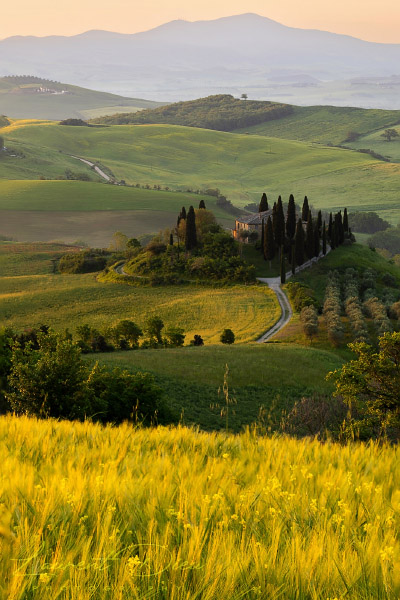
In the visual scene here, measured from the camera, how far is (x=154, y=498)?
210 inches

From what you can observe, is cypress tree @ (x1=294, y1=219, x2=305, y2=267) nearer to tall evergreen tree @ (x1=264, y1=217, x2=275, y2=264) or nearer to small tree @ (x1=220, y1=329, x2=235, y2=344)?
tall evergreen tree @ (x1=264, y1=217, x2=275, y2=264)

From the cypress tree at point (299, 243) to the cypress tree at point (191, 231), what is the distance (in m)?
20.4

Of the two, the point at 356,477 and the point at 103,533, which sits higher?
the point at 103,533

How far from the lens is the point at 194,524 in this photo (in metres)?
4.77

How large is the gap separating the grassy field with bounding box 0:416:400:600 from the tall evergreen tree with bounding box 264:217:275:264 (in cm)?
10663

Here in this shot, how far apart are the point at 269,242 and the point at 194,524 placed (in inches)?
4386

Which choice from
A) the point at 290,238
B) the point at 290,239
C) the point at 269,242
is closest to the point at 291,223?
the point at 290,238

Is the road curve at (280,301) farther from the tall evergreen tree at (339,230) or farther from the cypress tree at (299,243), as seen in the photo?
the tall evergreen tree at (339,230)

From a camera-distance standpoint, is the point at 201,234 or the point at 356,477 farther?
the point at 201,234

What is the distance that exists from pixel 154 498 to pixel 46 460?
212 cm

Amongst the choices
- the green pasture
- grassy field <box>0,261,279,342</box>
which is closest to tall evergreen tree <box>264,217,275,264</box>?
grassy field <box>0,261,279,342</box>

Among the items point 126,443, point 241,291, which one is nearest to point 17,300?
point 241,291

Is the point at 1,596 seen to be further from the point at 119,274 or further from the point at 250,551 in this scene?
the point at 119,274

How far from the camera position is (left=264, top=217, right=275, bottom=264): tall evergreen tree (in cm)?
11294
